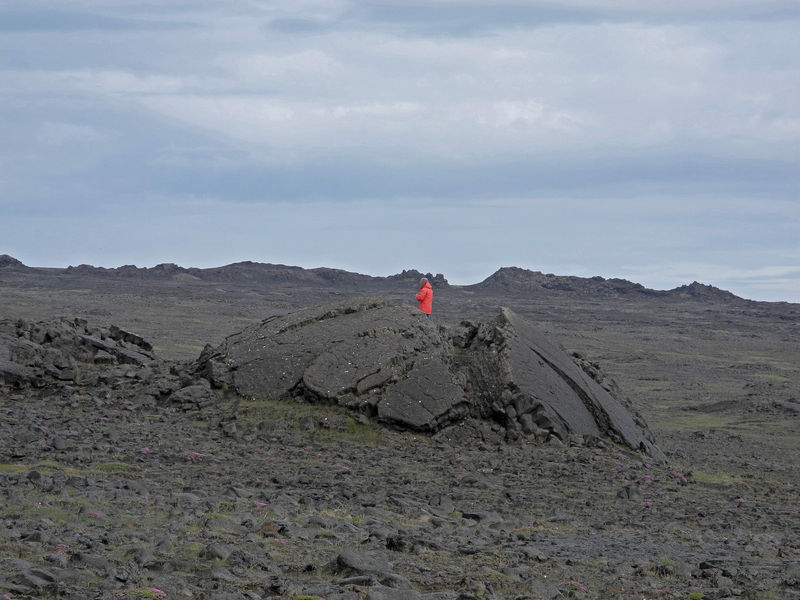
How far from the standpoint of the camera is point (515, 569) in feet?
25.7

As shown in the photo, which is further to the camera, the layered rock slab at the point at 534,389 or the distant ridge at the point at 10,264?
the distant ridge at the point at 10,264

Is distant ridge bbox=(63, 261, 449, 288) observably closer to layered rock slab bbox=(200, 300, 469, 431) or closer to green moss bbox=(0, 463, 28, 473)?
layered rock slab bbox=(200, 300, 469, 431)

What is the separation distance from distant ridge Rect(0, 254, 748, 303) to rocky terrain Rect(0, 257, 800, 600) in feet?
272

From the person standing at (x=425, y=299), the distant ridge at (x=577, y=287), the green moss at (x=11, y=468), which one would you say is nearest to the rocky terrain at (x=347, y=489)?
the green moss at (x=11, y=468)

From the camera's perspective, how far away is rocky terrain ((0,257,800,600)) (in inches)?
284

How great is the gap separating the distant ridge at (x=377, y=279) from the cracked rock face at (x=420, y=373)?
90.2 meters

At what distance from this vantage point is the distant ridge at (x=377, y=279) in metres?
110

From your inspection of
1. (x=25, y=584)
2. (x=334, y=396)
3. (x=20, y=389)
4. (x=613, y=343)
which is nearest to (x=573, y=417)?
(x=334, y=396)

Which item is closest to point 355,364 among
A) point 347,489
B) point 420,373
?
point 420,373

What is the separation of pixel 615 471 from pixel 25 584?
1077cm

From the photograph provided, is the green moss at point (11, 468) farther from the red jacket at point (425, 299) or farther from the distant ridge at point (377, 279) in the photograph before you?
the distant ridge at point (377, 279)

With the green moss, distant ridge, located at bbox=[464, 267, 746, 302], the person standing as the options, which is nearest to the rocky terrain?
the green moss

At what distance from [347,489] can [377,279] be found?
4203 inches

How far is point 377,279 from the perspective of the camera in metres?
119
